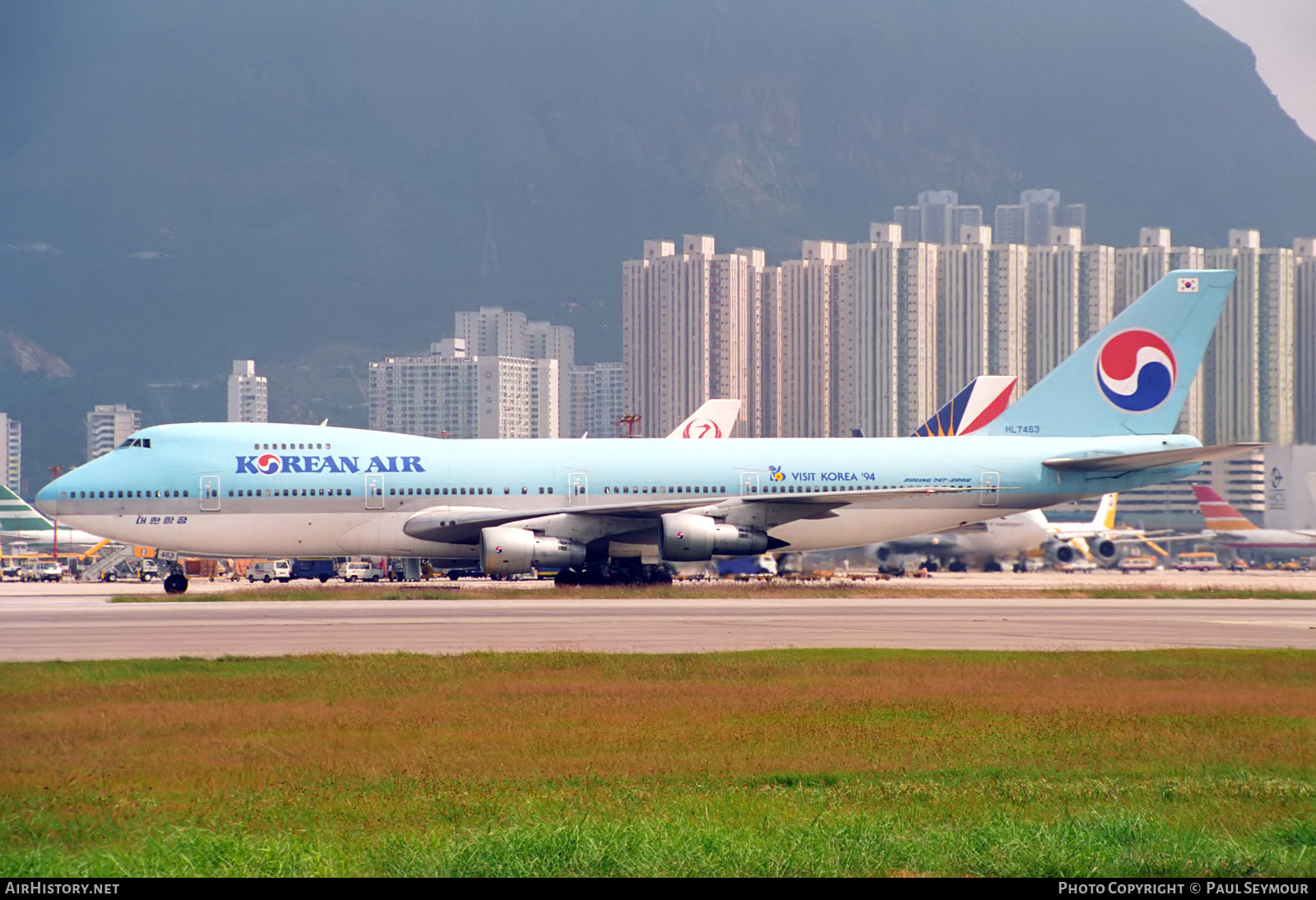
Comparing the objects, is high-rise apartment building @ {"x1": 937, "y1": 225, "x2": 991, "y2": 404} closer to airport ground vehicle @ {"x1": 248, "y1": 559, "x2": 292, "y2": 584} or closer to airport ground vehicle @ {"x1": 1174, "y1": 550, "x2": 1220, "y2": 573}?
airport ground vehicle @ {"x1": 1174, "y1": 550, "x2": 1220, "y2": 573}

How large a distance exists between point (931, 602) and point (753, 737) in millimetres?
21581

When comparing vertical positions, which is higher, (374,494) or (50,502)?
(374,494)

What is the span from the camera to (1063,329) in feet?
626

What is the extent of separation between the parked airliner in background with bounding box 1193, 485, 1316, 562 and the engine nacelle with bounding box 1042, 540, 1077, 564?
14512 millimetres

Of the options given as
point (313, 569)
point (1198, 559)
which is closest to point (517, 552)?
point (313, 569)

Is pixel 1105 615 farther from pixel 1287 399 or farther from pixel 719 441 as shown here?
pixel 1287 399

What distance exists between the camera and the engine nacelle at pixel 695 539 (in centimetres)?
3778

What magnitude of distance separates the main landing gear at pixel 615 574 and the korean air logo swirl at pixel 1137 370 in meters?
15.1

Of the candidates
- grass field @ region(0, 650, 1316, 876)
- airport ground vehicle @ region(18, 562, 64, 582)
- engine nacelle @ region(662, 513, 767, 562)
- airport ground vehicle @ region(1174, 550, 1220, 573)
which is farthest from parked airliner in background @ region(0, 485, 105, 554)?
grass field @ region(0, 650, 1316, 876)

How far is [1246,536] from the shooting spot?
77.9 meters

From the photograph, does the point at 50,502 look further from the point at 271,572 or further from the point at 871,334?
the point at 871,334

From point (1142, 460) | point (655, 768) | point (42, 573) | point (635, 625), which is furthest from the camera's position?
point (42, 573)

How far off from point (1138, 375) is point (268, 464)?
2647 cm

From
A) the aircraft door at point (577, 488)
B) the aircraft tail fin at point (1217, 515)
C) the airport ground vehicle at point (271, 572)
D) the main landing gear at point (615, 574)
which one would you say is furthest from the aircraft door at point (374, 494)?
the aircraft tail fin at point (1217, 515)
